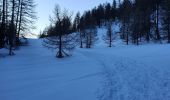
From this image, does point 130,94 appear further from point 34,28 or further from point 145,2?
point 145,2

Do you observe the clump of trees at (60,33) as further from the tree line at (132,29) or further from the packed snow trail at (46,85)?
the packed snow trail at (46,85)

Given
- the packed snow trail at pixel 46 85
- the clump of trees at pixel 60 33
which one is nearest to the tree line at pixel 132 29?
the clump of trees at pixel 60 33

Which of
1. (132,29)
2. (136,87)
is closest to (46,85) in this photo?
(136,87)

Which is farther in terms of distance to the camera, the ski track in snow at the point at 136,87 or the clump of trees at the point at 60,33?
the clump of trees at the point at 60,33

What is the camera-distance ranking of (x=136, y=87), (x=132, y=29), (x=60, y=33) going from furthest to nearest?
(x=132, y=29) → (x=60, y=33) → (x=136, y=87)

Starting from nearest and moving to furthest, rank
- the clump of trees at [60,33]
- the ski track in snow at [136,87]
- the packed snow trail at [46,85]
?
1. the ski track in snow at [136,87]
2. the packed snow trail at [46,85]
3. the clump of trees at [60,33]

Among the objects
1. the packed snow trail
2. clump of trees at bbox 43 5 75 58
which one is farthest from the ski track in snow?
clump of trees at bbox 43 5 75 58

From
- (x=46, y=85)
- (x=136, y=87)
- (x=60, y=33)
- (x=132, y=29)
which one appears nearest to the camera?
(x=136, y=87)

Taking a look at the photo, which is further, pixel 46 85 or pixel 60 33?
pixel 60 33

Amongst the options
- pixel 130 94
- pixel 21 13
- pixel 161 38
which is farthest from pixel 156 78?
pixel 161 38

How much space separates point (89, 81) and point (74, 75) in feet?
6.86

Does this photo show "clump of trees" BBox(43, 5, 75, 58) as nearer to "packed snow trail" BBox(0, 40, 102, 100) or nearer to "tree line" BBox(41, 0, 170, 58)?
"tree line" BBox(41, 0, 170, 58)

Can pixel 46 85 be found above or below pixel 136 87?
below

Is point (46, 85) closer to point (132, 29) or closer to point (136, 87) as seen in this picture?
point (136, 87)
